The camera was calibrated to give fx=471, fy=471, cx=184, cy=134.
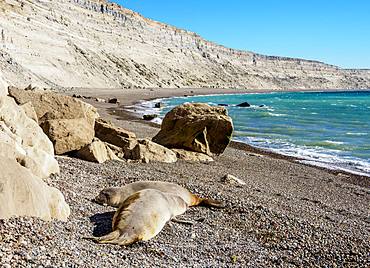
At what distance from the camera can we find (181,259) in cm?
633

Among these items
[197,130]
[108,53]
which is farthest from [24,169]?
[108,53]

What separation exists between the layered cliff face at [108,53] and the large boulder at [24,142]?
1633 inches

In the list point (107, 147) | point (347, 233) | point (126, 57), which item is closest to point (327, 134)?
point (107, 147)

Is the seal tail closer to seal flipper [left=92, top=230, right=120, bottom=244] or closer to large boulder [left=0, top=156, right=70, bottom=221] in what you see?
seal flipper [left=92, top=230, right=120, bottom=244]

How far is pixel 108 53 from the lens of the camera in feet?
291

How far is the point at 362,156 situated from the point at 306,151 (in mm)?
2293

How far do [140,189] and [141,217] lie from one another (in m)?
2.11

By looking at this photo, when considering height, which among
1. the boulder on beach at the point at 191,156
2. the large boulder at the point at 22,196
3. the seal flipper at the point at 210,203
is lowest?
the boulder on beach at the point at 191,156

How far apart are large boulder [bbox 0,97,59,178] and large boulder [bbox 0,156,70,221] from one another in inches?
50.3

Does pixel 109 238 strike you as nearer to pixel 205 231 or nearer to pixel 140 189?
pixel 205 231

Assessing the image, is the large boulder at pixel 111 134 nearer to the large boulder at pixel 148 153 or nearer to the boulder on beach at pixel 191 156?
the large boulder at pixel 148 153

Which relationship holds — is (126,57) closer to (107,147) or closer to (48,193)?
(107,147)

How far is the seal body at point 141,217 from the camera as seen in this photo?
6512 millimetres

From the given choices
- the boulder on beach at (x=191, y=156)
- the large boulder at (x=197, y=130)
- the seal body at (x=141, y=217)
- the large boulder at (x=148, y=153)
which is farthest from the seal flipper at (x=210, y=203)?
the large boulder at (x=197, y=130)
